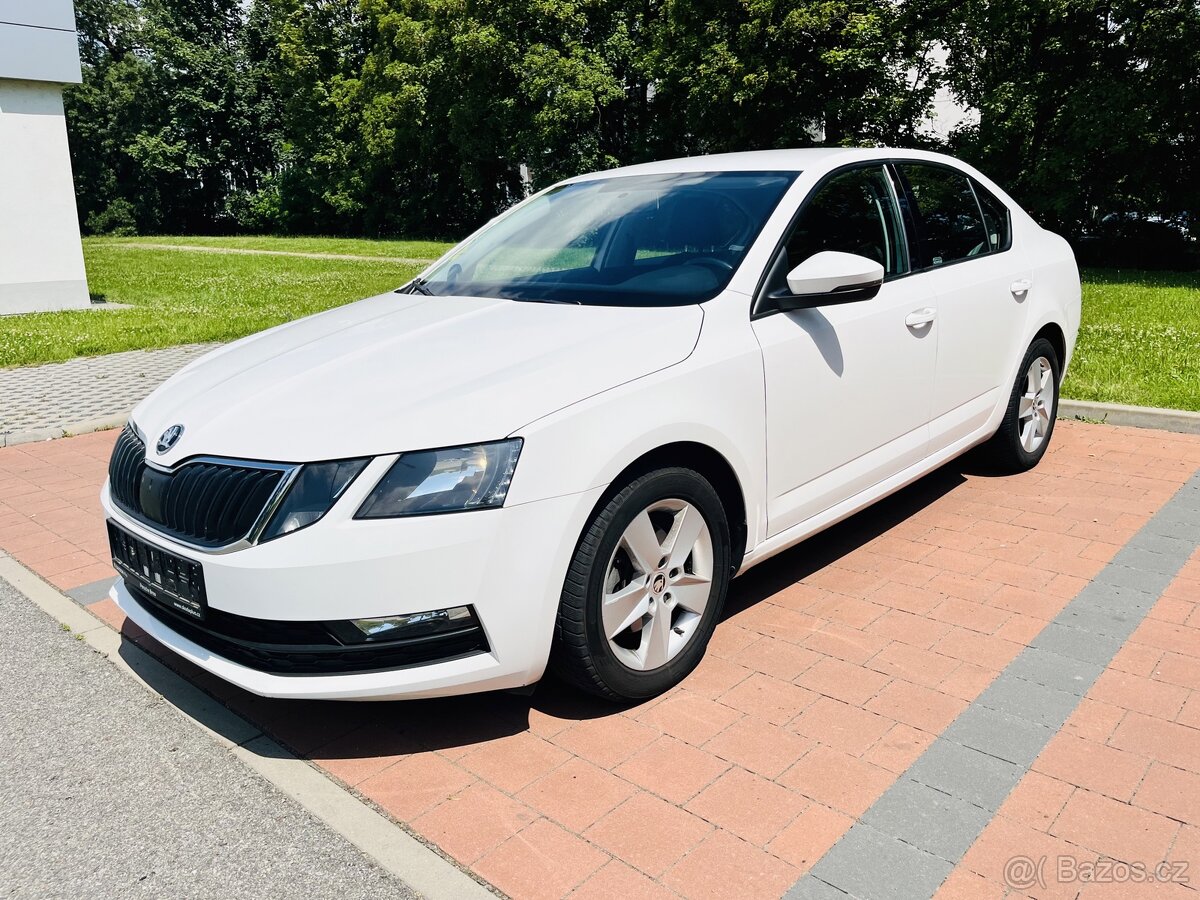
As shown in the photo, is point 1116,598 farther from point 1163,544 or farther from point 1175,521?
point 1175,521

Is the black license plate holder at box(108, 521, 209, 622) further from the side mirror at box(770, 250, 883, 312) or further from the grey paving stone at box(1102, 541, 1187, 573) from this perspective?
the grey paving stone at box(1102, 541, 1187, 573)

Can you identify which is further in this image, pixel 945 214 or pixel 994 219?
pixel 994 219

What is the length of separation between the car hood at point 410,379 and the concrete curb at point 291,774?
90 cm

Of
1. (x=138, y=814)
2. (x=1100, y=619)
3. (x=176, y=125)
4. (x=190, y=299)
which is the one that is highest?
(x=176, y=125)

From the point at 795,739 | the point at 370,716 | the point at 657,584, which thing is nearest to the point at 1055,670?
the point at 795,739

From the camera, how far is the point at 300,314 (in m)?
13.4

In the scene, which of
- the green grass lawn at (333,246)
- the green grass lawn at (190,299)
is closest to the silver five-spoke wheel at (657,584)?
the green grass lawn at (190,299)

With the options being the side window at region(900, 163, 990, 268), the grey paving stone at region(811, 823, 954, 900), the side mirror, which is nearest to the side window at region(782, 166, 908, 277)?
the side mirror

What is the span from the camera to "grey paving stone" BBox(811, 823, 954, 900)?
2.43m

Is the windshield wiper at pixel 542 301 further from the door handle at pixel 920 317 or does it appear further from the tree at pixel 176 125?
the tree at pixel 176 125

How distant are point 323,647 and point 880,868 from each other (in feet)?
5.23

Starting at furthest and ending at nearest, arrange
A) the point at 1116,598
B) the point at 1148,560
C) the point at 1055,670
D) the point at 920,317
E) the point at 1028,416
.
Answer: the point at 1028,416, the point at 1148,560, the point at 920,317, the point at 1116,598, the point at 1055,670

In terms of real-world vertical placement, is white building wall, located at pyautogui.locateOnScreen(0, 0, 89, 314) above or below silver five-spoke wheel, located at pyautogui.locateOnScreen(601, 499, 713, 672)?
above

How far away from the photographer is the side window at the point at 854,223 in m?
3.88
